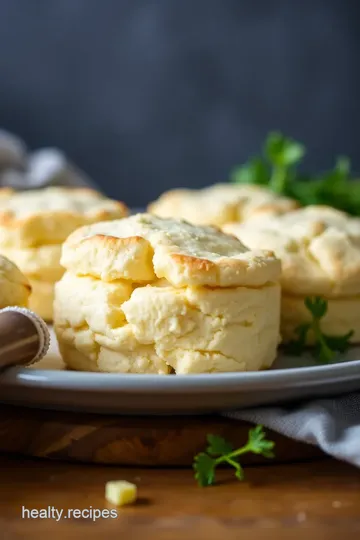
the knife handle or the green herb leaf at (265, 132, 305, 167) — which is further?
the green herb leaf at (265, 132, 305, 167)

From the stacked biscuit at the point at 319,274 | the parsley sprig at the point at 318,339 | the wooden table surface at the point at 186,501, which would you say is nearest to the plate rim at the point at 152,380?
the wooden table surface at the point at 186,501

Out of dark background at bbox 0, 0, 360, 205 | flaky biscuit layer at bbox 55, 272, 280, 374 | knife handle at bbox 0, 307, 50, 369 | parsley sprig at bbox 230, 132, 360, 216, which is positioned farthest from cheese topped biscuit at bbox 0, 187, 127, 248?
dark background at bbox 0, 0, 360, 205

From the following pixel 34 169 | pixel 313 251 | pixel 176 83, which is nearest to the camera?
pixel 313 251

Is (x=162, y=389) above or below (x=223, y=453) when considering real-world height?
above

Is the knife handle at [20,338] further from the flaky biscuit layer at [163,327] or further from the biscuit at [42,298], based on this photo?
the biscuit at [42,298]

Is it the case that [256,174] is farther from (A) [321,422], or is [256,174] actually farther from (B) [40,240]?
(A) [321,422]

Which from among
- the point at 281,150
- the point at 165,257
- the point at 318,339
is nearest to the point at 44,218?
the point at 165,257

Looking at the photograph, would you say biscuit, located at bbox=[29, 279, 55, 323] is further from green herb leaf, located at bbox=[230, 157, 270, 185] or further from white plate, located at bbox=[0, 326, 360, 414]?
green herb leaf, located at bbox=[230, 157, 270, 185]
